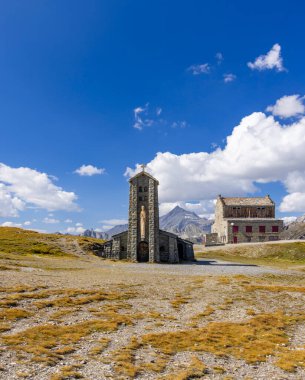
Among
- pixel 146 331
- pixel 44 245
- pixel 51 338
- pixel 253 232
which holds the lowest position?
pixel 146 331

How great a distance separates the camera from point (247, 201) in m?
128

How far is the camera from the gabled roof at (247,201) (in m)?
126

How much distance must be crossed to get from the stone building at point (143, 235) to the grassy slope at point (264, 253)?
22313 mm

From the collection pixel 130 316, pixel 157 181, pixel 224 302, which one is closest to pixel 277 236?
pixel 157 181

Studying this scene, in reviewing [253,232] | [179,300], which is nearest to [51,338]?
[179,300]

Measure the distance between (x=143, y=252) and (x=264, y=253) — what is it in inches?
1533

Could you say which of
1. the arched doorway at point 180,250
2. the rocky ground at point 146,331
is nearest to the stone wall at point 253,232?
the arched doorway at point 180,250

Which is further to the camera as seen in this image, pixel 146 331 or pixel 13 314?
pixel 13 314

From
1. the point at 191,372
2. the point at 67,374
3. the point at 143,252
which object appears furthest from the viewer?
the point at 143,252

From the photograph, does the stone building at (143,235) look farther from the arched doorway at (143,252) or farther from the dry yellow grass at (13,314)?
the dry yellow grass at (13,314)

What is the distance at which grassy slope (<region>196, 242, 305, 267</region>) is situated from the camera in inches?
3563

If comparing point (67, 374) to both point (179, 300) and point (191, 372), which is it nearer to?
point (191, 372)

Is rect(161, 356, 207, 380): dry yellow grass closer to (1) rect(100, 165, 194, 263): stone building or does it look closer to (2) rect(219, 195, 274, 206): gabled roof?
(1) rect(100, 165, 194, 263): stone building

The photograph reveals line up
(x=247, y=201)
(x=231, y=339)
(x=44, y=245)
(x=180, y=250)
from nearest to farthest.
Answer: (x=231, y=339) < (x=44, y=245) < (x=180, y=250) < (x=247, y=201)
